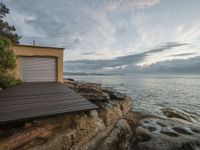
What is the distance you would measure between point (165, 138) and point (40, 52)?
36.7ft

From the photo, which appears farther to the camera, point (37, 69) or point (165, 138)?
point (37, 69)

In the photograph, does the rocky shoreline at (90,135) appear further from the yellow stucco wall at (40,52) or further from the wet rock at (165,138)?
the yellow stucco wall at (40,52)

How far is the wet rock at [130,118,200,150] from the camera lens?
17.1 ft

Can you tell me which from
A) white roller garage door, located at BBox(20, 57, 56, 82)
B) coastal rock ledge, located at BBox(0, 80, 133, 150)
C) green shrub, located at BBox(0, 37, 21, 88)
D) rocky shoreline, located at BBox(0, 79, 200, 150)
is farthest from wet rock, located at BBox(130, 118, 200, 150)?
white roller garage door, located at BBox(20, 57, 56, 82)

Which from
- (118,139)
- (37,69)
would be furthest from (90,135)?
(37,69)

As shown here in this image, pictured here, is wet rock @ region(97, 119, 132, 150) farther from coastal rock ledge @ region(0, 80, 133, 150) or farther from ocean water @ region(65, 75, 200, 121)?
ocean water @ region(65, 75, 200, 121)

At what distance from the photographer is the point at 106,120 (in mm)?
7422

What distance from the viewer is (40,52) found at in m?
12.5

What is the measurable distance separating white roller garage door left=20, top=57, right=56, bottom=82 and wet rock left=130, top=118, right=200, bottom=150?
9.15m

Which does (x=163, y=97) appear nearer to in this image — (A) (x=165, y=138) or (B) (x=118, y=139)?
(A) (x=165, y=138)

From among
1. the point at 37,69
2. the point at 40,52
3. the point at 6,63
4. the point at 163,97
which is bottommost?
the point at 163,97

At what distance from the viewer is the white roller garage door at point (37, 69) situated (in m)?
12.1

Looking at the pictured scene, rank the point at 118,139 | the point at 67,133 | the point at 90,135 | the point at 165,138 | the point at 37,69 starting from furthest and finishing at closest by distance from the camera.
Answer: the point at 37,69, the point at 118,139, the point at 90,135, the point at 165,138, the point at 67,133

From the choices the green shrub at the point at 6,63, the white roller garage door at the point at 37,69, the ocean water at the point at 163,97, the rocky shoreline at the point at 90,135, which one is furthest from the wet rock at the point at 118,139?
the white roller garage door at the point at 37,69
